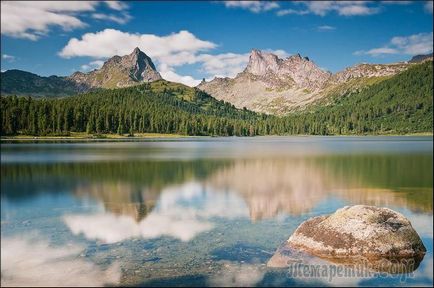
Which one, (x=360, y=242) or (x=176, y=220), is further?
(x=176, y=220)

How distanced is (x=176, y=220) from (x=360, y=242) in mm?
12133

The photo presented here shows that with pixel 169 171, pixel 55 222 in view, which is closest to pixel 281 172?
pixel 169 171

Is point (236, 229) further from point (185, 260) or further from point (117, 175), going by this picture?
point (117, 175)

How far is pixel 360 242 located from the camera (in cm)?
1886

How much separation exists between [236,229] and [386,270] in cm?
925

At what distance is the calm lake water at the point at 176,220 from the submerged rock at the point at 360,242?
0.80 meters

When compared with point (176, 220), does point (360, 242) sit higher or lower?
higher

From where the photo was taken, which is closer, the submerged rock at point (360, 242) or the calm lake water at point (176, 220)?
the calm lake water at point (176, 220)

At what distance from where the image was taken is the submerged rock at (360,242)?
1795 cm

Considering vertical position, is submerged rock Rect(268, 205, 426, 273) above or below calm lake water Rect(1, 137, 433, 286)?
above

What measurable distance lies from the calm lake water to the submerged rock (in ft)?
2.62

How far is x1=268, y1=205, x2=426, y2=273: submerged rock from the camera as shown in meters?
18.0

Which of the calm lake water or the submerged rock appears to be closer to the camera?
the calm lake water

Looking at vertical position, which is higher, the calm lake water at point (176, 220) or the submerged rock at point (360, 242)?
the submerged rock at point (360, 242)
